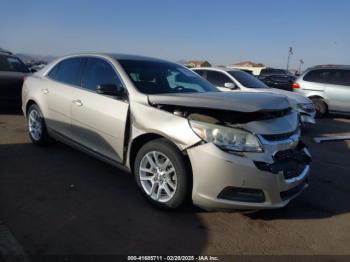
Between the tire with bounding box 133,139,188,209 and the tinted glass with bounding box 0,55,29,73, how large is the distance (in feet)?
24.1

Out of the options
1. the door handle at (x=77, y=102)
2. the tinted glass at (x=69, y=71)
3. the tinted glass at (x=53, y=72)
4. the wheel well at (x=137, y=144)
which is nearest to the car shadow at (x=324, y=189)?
the wheel well at (x=137, y=144)

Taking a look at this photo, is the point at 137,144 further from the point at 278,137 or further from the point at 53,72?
the point at 53,72

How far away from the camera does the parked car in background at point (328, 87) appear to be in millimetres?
11820

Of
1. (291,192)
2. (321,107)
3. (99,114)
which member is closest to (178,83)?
(99,114)

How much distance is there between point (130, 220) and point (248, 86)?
656 cm

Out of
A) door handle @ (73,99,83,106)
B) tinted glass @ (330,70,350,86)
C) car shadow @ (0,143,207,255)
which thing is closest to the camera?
car shadow @ (0,143,207,255)

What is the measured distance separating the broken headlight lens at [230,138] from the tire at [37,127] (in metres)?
3.31

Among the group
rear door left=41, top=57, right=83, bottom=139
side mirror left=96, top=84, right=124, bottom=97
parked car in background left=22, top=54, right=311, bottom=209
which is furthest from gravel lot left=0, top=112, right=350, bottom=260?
side mirror left=96, top=84, right=124, bottom=97

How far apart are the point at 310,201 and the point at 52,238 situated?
115 inches

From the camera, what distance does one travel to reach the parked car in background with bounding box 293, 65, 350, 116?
11.8m

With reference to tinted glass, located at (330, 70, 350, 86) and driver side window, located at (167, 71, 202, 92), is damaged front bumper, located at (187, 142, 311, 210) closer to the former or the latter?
driver side window, located at (167, 71, 202, 92)

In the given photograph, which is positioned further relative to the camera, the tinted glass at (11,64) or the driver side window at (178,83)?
the tinted glass at (11,64)

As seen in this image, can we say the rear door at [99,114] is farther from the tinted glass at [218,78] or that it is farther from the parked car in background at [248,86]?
the tinted glass at [218,78]

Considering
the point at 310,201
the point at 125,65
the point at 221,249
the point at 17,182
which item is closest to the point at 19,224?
the point at 17,182
